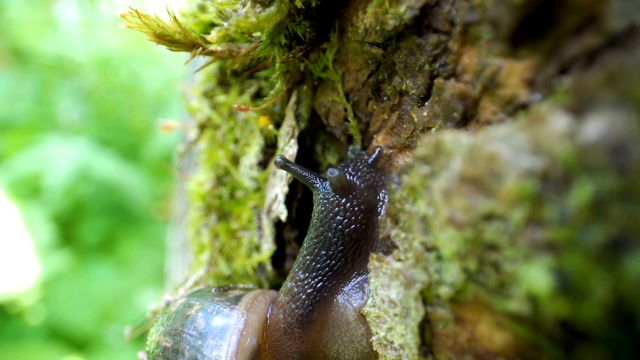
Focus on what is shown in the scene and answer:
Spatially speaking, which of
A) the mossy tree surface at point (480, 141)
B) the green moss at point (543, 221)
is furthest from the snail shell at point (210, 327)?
the green moss at point (543, 221)

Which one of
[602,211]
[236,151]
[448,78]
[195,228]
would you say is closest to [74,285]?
[195,228]

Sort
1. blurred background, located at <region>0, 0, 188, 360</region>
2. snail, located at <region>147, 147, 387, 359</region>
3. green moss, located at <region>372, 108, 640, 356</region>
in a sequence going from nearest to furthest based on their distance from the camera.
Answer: green moss, located at <region>372, 108, 640, 356</region>, snail, located at <region>147, 147, 387, 359</region>, blurred background, located at <region>0, 0, 188, 360</region>

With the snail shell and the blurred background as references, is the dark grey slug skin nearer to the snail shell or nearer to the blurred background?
the snail shell

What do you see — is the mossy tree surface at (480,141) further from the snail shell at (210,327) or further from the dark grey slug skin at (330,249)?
the snail shell at (210,327)

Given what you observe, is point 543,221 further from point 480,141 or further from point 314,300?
point 314,300

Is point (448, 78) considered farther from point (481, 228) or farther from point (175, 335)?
point (175, 335)

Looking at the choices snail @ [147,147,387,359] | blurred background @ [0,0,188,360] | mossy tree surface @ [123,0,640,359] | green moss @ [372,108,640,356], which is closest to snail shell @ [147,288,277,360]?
snail @ [147,147,387,359]

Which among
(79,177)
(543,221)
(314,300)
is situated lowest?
(79,177)

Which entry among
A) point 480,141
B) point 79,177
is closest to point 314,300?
point 480,141
